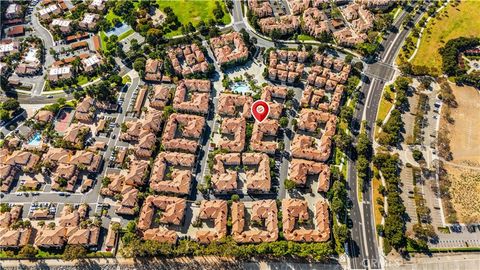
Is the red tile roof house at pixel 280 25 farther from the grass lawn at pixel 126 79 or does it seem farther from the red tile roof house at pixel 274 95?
the grass lawn at pixel 126 79

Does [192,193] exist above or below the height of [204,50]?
below

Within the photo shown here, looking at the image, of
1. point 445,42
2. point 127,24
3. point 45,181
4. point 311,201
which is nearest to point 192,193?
point 311,201

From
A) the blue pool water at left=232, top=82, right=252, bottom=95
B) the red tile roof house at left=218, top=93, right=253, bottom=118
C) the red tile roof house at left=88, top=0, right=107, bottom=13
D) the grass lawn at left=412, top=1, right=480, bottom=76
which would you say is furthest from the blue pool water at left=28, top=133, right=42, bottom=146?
the grass lawn at left=412, top=1, right=480, bottom=76

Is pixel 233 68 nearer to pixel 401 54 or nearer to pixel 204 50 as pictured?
pixel 204 50

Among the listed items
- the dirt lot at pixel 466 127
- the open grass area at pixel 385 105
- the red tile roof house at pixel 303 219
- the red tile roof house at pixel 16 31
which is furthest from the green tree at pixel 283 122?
the red tile roof house at pixel 16 31

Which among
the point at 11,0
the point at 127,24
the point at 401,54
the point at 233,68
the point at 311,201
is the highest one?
the point at 11,0
